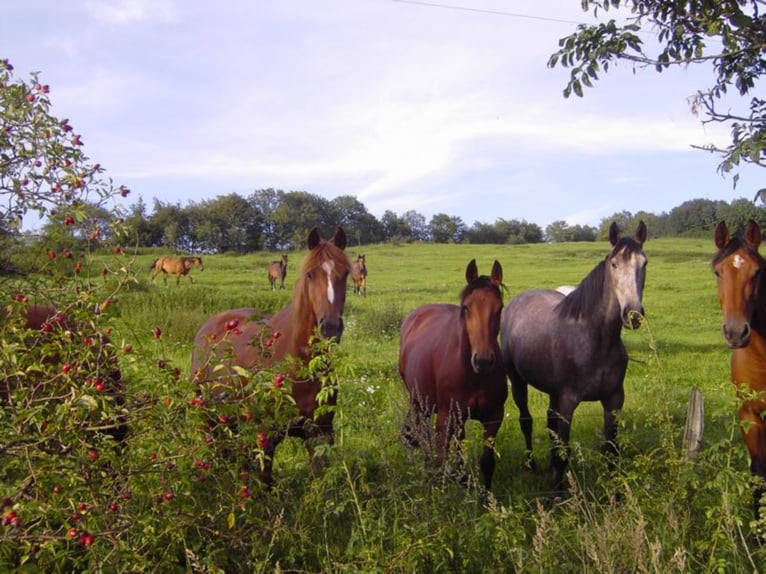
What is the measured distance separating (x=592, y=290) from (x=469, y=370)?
1.50 meters

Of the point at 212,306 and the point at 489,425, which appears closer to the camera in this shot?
the point at 489,425

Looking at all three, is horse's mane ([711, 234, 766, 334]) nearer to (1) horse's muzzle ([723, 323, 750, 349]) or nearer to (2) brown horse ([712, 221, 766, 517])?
(2) brown horse ([712, 221, 766, 517])

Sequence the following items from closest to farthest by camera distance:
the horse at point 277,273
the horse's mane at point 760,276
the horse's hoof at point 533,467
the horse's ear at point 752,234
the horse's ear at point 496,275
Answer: the horse's mane at point 760,276
the horse's ear at point 752,234
the horse's ear at point 496,275
the horse's hoof at point 533,467
the horse at point 277,273

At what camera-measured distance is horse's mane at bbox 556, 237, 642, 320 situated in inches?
207

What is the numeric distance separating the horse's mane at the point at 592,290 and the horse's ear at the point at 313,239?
7.81 feet

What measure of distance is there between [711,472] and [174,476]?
9.57ft

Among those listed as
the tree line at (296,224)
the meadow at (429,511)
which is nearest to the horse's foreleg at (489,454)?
the meadow at (429,511)

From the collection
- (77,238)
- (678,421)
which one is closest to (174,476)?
(77,238)

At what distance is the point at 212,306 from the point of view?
1463 centimetres

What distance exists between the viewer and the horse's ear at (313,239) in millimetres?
4445

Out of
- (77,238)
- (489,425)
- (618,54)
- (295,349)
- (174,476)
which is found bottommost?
(489,425)

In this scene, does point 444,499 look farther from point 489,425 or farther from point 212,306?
point 212,306

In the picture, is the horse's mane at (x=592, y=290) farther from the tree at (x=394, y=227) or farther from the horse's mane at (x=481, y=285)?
the tree at (x=394, y=227)

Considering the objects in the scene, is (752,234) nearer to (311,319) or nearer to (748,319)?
(748,319)
